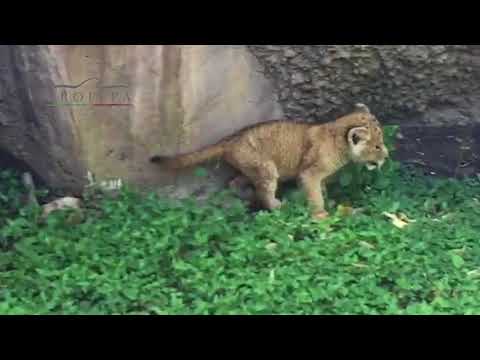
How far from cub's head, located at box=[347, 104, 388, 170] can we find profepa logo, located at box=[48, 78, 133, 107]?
1.73 meters

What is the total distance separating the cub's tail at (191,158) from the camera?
793 cm

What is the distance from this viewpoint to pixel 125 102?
25.7 ft

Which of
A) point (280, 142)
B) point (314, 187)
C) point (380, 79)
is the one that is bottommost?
point (314, 187)

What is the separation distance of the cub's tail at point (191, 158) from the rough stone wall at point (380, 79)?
728 mm

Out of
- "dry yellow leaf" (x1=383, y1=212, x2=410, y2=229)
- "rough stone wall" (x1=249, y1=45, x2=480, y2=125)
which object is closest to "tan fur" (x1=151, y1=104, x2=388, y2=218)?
"rough stone wall" (x1=249, y1=45, x2=480, y2=125)

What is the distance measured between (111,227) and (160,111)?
112 cm

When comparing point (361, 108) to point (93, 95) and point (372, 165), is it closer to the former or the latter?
point (372, 165)

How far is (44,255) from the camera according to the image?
6.71 metres

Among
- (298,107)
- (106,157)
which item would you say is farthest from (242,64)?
(106,157)

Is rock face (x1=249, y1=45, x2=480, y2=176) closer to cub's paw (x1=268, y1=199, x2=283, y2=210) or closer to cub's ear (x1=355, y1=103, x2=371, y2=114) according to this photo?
cub's ear (x1=355, y1=103, x2=371, y2=114)

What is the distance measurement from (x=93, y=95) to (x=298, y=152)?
164 cm

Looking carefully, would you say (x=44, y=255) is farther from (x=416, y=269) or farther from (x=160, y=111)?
(x=416, y=269)

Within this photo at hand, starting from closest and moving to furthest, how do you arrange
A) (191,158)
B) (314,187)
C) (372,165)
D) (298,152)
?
(191,158) < (314,187) < (298,152) < (372,165)

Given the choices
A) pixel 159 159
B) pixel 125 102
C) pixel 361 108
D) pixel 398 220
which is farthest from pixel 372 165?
pixel 125 102
